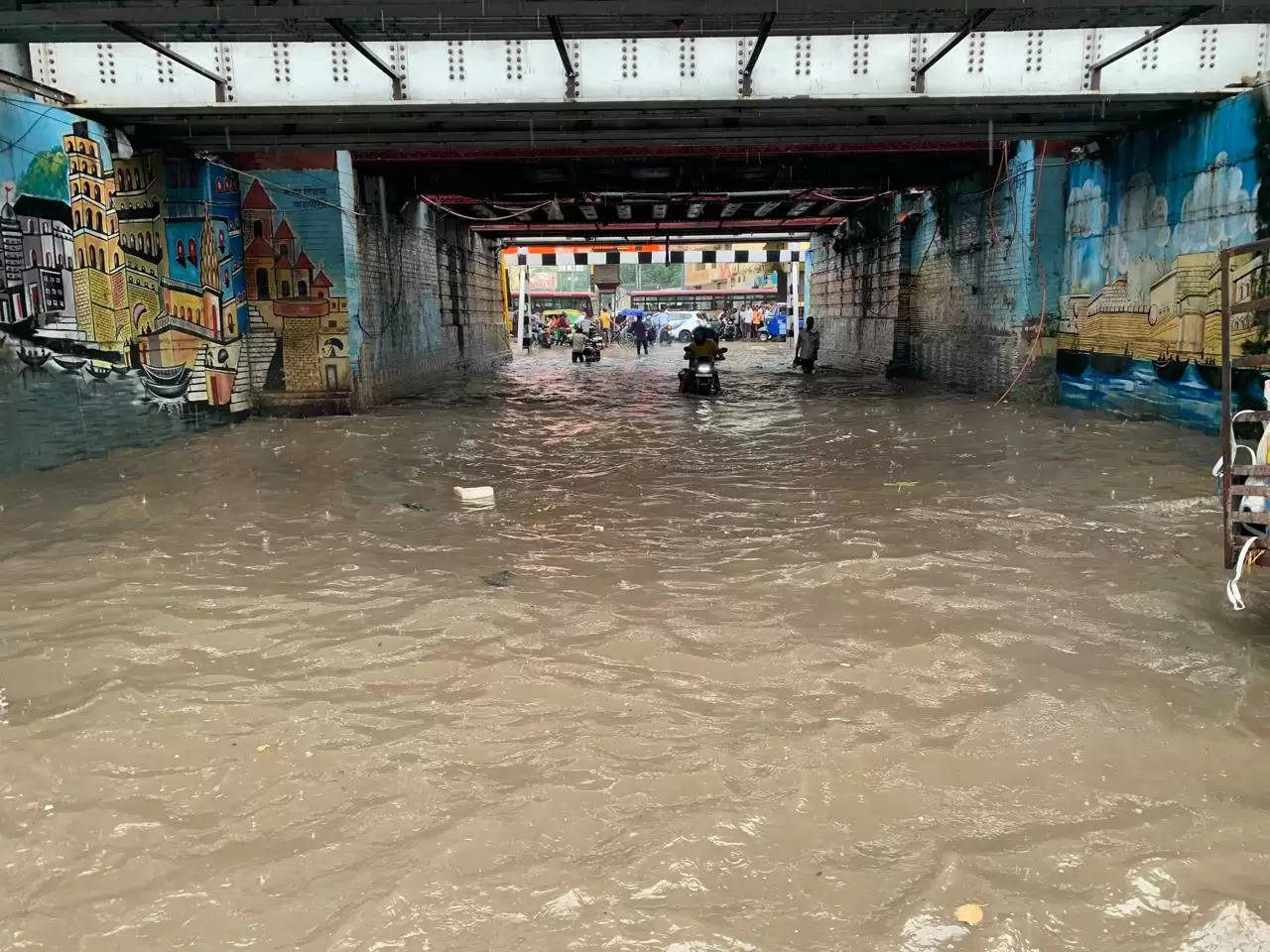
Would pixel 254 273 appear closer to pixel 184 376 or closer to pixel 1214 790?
pixel 184 376

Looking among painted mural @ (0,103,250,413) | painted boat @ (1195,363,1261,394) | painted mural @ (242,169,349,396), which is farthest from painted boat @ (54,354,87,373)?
painted boat @ (1195,363,1261,394)

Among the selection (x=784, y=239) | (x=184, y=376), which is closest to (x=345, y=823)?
(x=184, y=376)

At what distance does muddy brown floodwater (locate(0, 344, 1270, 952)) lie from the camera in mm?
2613

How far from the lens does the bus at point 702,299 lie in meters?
59.0

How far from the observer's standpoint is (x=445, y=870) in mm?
2779

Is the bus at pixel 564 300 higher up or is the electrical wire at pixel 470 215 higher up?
the electrical wire at pixel 470 215

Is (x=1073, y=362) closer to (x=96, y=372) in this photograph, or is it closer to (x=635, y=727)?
(x=635, y=727)

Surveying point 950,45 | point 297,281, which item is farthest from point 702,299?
point 950,45

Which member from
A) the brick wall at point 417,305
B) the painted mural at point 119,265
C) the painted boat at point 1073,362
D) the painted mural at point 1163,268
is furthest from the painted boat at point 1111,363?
the painted mural at point 119,265

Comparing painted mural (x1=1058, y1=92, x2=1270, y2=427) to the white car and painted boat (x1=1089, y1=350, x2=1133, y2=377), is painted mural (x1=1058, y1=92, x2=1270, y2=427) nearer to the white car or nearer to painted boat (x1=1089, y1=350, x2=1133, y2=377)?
painted boat (x1=1089, y1=350, x2=1133, y2=377)

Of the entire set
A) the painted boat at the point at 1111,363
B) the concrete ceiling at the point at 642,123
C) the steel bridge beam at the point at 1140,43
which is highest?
the steel bridge beam at the point at 1140,43

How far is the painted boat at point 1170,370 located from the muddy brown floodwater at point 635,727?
448 cm

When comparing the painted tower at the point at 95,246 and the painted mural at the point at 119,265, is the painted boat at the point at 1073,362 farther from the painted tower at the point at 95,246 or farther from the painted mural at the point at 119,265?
the painted tower at the point at 95,246

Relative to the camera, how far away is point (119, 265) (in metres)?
11.1
